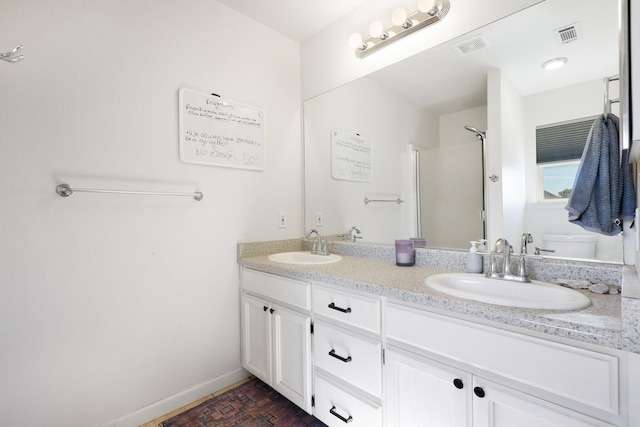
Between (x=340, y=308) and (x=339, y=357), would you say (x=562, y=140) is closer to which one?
(x=340, y=308)

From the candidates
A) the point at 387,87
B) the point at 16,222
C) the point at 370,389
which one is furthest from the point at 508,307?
the point at 16,222

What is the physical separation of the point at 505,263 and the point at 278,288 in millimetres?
1046

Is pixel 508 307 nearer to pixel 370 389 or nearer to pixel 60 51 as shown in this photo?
pixel 370 389

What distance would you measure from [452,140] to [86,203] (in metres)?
1.75

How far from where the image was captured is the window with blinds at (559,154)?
1126 millimetres

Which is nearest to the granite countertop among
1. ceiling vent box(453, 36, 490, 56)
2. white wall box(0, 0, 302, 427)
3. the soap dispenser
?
the soap dispenser

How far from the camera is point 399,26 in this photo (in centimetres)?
163

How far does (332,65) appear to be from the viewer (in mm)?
2049

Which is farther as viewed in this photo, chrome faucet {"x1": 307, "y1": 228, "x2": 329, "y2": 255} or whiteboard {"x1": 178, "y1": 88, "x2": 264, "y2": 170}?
chrome faucet {"x1": 307, "y1": 228, "x2": 329, "y2": 255}

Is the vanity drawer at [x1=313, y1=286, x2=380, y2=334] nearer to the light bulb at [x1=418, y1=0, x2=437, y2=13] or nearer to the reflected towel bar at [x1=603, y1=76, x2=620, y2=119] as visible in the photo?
the reflected towel bar at [x1=603, y1=76, x2=620, y2=119]

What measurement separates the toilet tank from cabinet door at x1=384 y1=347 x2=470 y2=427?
65 centimetres

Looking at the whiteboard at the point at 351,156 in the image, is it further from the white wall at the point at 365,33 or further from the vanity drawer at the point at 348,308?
the vanity drawer at the point at 348,308

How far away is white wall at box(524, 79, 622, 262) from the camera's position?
108 centimetres

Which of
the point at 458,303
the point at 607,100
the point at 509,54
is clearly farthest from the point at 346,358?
the point at 509,54
